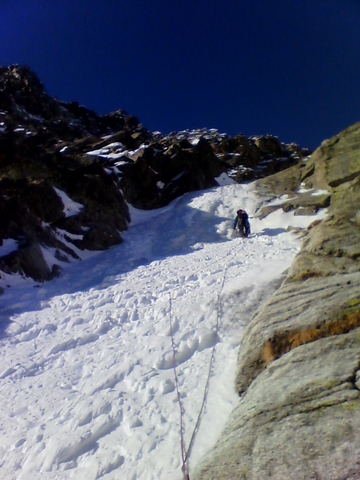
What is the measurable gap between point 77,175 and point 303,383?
25637 mm

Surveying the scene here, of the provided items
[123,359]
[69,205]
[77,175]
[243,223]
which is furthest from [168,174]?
[123,359]

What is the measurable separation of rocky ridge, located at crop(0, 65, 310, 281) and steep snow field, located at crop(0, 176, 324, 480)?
306cm

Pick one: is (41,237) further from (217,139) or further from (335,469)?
(217,139)

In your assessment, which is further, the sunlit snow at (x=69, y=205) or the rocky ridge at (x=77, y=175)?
the sunlit snow at (x=69, y=205)

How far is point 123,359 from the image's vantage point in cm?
817

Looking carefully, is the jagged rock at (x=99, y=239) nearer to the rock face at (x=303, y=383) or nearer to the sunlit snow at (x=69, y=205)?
the sunlit snow at (x=69, y=205)

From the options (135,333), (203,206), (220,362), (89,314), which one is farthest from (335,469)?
(203,206)

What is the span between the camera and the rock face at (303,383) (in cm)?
358

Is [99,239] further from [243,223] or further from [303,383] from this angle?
[303,383]

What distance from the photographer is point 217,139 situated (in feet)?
220

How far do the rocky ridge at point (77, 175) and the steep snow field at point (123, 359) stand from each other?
3.06 m

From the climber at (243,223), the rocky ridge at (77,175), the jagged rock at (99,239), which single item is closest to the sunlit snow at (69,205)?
the rocky ridge at (77,175)

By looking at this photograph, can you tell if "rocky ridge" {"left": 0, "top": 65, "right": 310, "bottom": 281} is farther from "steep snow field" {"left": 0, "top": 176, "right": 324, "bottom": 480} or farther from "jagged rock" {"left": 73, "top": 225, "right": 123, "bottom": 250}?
"steep snow field" {"left": 0, "top": 176, "right": 324, "bottom": 480}

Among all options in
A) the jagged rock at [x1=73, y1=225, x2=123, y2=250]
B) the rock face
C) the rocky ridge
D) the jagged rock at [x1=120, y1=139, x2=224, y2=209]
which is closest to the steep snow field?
the rock face
